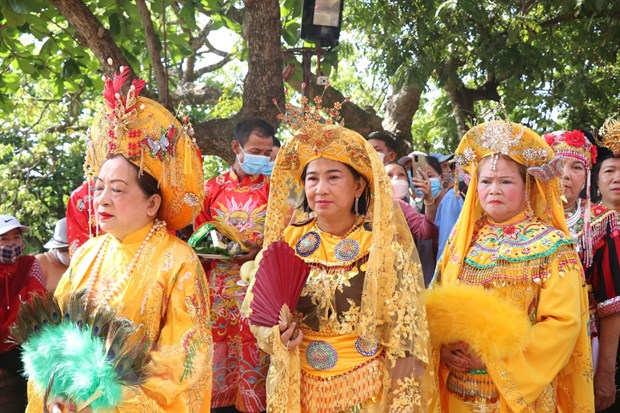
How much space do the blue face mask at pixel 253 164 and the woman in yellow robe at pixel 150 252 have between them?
174cm

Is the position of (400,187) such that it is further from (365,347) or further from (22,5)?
(22,5)

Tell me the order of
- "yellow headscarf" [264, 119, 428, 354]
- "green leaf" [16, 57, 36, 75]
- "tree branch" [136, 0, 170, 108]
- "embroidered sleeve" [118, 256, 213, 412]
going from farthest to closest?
"green leaf" [16, 57, 36, 75]
"tree branch" [136, 0, 170, 108]
"yellow headscarf" [264, 119, 428, 354]
"embroidered sleeve" [118, 256, 213, 412]

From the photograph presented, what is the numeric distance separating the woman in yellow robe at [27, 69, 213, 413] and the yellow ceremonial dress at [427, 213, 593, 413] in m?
1.22

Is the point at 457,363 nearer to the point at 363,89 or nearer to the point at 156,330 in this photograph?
the point at 156,330

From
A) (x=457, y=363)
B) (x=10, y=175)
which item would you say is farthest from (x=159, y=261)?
(x=10, y=175)

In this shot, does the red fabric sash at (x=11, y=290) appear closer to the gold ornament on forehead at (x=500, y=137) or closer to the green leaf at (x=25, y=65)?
the green leaf at (x=25, y=65)

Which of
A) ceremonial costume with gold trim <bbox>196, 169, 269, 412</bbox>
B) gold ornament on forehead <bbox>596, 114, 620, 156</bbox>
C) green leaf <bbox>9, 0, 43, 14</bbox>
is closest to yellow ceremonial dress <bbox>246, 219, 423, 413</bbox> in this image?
ceremonial costume with gold trim <bbox>196, 169, 269, 412</bbox>

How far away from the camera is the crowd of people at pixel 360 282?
314cm

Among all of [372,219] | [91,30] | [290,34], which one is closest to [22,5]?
[91,30]

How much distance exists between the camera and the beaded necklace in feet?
10.3

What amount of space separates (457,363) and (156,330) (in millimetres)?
1515

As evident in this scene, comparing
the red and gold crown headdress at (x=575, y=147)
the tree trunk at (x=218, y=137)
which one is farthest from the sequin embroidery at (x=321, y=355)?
the tree trunk at (x=218, y=137)

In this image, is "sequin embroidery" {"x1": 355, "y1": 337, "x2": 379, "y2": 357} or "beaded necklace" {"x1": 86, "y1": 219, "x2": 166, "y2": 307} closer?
"beaded necklace" {"x1": 86, "y1": 219, "x2": 166, "y2": 307}

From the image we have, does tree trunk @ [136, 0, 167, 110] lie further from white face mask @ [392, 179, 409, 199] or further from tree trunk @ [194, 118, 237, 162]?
white face mask @ [392, 179, 409, 199]
